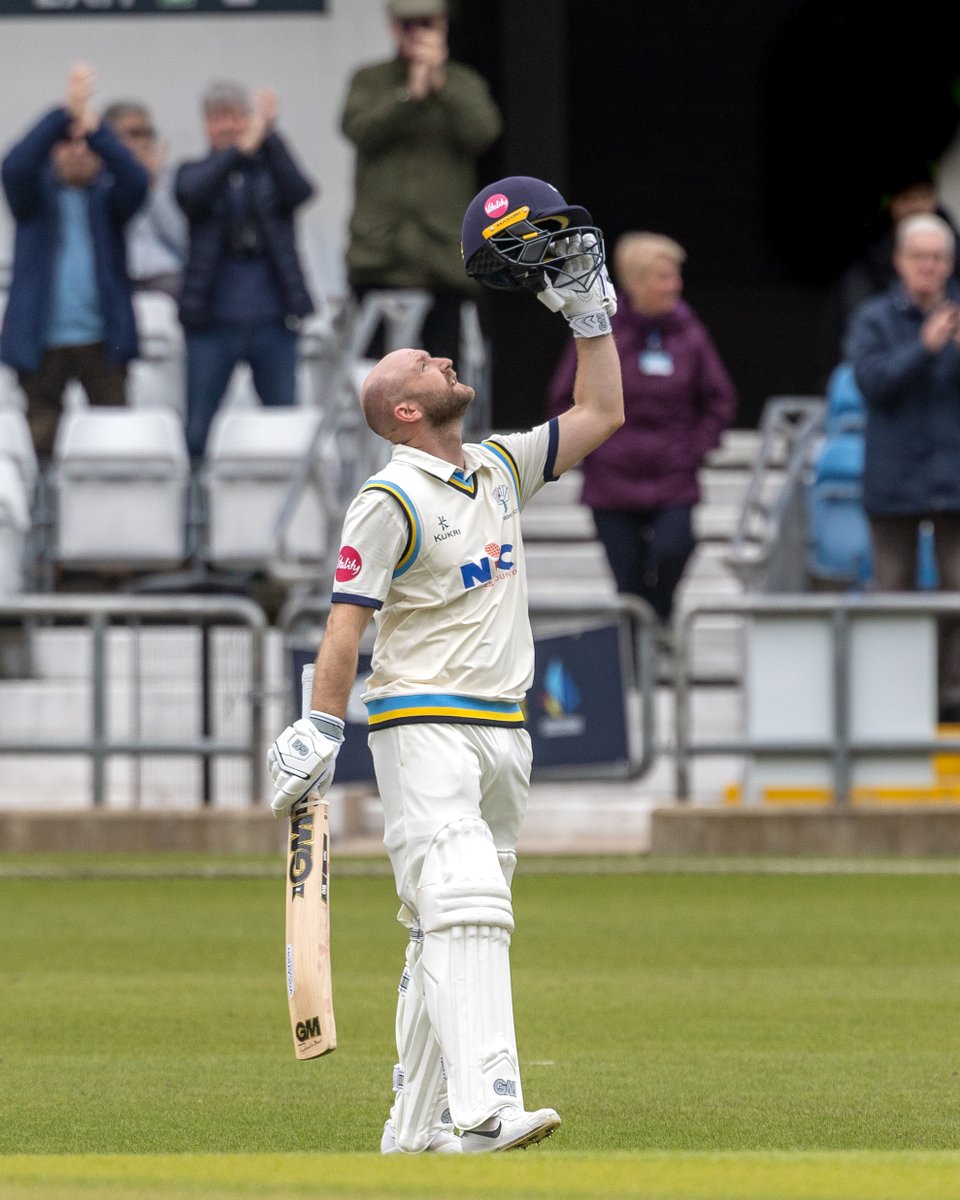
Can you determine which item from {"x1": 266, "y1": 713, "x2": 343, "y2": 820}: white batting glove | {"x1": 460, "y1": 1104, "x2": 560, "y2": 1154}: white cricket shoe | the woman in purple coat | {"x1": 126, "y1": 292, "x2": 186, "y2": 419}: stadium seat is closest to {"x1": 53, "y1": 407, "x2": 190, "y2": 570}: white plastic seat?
{"x1": 126, "y1": 292, "x2": 186, "y2": 419}: stadium seat

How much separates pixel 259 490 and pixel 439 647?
1031 centimetres

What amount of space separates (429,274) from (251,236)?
1128 millimetres

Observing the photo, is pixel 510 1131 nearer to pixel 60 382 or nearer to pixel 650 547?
pixel 650 547

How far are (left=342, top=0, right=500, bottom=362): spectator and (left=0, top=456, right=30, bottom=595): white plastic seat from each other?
96.1 inches

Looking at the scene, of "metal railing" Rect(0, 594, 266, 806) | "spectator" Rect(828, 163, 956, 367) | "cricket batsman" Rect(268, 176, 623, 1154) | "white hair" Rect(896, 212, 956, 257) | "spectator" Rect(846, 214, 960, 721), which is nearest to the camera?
"cricket batsman" Rect(268, 176, 623, 1154)

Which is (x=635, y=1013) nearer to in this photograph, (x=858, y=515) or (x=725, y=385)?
(x=725, y=385)

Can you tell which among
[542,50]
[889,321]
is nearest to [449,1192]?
[889,321]

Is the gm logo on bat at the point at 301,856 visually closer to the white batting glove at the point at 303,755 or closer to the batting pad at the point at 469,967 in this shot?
the white batting glove at the point at 303,755

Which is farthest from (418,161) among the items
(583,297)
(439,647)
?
(439,647)

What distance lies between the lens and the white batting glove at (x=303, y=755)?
6105 millimetres

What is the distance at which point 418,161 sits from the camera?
16.0 metres

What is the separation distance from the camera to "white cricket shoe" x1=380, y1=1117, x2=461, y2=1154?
20.0ft

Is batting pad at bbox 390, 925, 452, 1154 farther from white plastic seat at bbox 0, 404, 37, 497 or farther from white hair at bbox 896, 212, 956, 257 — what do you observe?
white plastic seat at bbox 0, 404, 37, 497

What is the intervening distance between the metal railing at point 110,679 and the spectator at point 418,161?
3.37m
